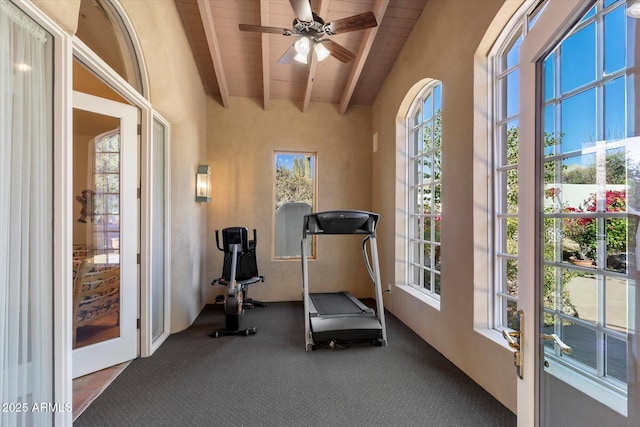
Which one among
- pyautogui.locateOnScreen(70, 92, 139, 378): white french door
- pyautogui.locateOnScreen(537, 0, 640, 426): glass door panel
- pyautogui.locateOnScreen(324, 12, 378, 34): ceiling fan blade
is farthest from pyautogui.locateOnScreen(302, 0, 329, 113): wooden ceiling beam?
pyautogui.locateOnScreen(537, 0, 640, 426): glass door panel

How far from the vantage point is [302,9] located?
2.65 metres

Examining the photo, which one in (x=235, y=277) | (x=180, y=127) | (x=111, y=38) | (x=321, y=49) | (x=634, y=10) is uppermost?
(x=321, y=49)

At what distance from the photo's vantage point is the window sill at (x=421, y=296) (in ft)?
11.5

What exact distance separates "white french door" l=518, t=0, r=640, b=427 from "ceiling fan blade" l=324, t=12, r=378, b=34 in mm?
1969

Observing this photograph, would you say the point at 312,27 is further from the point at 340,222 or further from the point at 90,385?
the point at 90,385

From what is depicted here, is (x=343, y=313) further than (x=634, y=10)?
Yes

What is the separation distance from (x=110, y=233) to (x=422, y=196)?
385 centimetres

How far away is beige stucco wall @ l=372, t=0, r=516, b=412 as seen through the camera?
8.29 feet

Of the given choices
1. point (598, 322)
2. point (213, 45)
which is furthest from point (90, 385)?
point (213, 45)

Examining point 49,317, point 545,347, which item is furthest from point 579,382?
point 49,317

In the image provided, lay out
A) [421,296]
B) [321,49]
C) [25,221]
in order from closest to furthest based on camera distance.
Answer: [25,221] → [321,49] → [421,296]

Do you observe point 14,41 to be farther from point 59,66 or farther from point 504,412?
point 504,412

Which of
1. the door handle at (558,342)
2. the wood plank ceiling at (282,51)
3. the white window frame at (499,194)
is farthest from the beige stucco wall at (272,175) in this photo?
the door handle at (558,342)

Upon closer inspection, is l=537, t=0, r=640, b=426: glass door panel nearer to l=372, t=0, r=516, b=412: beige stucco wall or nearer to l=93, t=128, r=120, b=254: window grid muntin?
l=372, t=0, r=516, b=412: beige stucco wall
